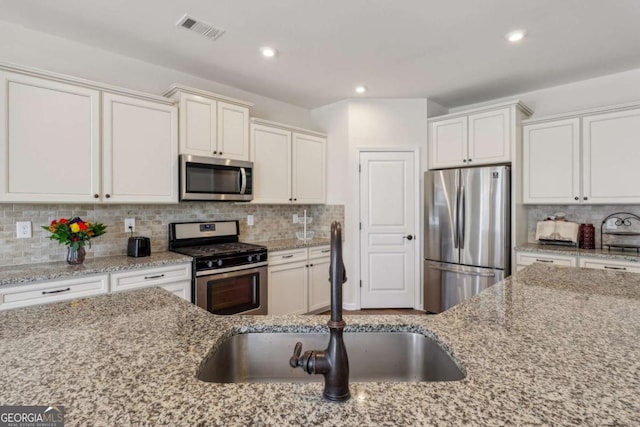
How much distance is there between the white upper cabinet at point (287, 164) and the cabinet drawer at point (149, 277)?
1.12 m

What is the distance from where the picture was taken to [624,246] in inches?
120

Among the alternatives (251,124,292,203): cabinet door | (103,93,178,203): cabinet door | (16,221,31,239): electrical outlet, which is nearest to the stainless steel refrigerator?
(251,124,292,203): cabinet door

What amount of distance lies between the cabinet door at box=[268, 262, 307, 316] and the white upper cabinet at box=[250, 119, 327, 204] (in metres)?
0.78

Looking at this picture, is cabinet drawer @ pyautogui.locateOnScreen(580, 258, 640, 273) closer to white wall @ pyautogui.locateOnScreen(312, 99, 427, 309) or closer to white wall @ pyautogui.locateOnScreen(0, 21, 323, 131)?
white wall @ pyautogui.locateOnScreen(312, 99, 427, 309)

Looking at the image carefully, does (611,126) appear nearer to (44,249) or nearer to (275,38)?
(275,38)

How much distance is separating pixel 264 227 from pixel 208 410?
10.9 feet

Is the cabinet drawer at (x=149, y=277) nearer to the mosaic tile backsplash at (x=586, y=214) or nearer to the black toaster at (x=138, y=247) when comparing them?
the black toaster at (x=138, y=247)

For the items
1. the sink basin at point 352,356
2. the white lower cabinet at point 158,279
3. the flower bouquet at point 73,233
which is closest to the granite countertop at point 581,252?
the sink basin at point 352,356

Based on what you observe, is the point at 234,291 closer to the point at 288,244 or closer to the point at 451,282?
the point at 288,244

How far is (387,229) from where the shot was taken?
3.96m

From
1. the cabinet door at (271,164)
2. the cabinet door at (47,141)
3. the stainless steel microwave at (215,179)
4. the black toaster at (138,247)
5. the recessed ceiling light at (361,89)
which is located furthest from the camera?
the recessed ceiling light at (361,89)

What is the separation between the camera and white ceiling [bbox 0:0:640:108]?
2139mm

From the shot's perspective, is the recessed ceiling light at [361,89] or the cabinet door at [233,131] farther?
the recessed ceiling light at [361,89]

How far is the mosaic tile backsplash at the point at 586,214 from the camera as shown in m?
3.18
